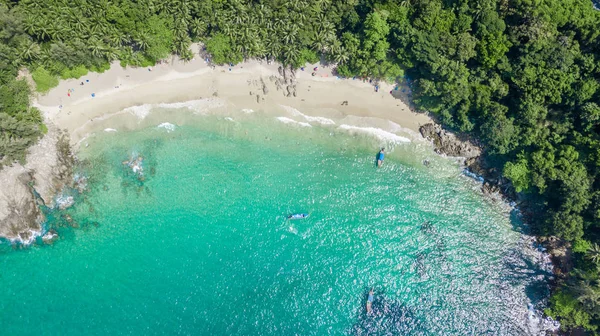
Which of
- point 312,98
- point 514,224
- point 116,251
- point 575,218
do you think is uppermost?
point 312,98

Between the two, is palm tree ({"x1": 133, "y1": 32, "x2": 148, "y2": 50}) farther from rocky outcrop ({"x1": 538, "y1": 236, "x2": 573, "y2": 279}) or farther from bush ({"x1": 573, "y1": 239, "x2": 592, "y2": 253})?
bush ({"x1": 573, "y1": 239, "x2": 592, "y2": 253})

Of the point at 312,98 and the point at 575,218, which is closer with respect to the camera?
the point at 575,218

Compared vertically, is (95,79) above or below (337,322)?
above

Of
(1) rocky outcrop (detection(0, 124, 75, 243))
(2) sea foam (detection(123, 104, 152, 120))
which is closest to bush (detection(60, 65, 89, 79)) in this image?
(1) rocky outcrop (detection(0, 124, 75, 243))

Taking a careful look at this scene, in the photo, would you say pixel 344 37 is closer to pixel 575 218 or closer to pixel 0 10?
pixel 575 218

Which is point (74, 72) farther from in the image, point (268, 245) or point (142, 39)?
point (268, 245)

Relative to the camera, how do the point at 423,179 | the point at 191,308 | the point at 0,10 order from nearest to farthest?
the point at 0,10 → the point at 191,308 → the point at 423,179

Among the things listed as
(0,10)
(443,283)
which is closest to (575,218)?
(443,283)

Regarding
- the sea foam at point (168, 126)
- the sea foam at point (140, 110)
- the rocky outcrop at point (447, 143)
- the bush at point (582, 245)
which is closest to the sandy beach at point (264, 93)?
the sea foam at point (140, 110)
